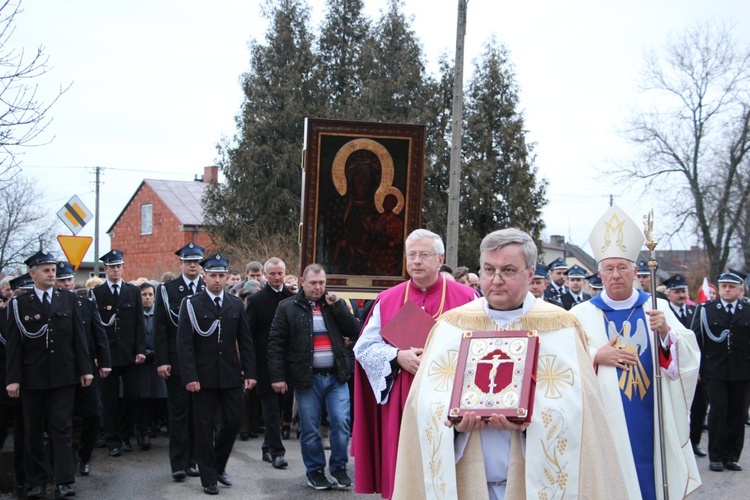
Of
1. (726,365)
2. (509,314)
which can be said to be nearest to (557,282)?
(726,365)

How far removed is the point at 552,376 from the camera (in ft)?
12.7

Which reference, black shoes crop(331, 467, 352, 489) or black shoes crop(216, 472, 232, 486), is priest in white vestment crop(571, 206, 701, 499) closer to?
black shoes crop(331, 467, 352, 489)

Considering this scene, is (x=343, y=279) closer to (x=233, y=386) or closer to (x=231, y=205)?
(x=233, y=386)

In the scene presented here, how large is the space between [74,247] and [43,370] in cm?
553

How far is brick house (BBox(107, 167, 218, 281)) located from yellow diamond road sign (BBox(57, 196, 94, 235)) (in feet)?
87.1

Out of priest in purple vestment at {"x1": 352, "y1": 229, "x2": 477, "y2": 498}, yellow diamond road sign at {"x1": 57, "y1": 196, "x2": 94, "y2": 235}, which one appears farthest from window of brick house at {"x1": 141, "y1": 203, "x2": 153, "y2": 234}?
priest in purple vestment at {"x1": 352, "y1": 229, "x2": 477, "y2": 498}

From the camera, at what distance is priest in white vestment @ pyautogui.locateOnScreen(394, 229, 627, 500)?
380 cm

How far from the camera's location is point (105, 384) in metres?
10.5

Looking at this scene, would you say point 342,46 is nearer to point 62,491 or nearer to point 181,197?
point 181,197

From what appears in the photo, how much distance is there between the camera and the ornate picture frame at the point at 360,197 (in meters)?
12.5

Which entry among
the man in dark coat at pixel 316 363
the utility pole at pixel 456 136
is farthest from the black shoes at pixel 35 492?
the utility pole at pixel 456 136

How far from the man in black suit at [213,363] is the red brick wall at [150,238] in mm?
34046

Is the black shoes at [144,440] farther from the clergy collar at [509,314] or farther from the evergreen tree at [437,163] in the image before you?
the evergreen tree at [437,163]

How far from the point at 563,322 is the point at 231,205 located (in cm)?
3029
